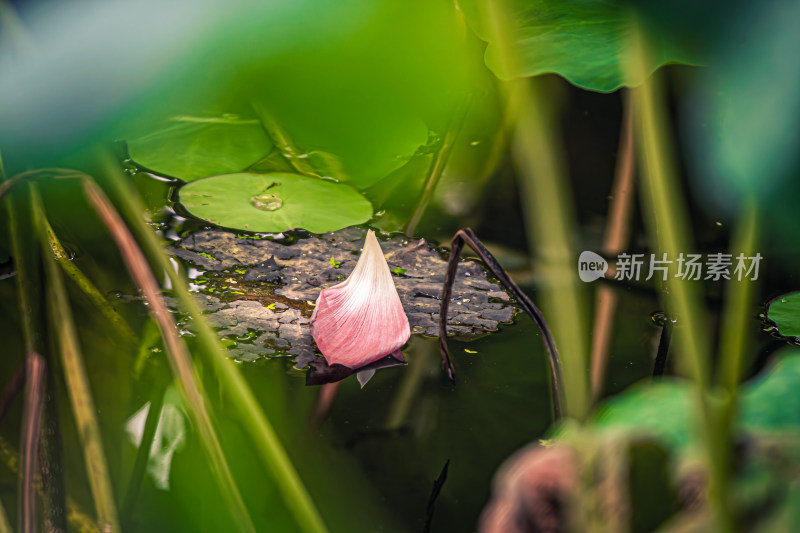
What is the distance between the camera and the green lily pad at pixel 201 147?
2.26 feet

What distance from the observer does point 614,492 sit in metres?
0.31

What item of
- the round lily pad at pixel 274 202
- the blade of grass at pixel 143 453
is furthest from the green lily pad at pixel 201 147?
the blade of grass at pixel 143 453

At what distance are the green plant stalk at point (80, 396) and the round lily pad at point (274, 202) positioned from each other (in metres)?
0.16

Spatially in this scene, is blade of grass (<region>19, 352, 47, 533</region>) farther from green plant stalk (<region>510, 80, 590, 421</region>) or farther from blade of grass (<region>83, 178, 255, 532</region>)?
green plant stalk (<region>510, 80, 590, 421</region>)

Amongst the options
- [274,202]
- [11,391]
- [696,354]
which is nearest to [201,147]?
[274,202]

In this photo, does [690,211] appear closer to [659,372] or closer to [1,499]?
[659,372]

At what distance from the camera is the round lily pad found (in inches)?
25.0

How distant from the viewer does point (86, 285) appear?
58 cm

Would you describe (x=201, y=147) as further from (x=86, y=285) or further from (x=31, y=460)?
(x=31, y=460)

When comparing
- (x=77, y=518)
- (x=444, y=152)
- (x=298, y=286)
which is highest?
(x=444, y=152)

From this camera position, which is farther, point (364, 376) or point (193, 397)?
point (364, 376)

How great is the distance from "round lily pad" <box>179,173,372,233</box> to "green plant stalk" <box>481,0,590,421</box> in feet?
0.70

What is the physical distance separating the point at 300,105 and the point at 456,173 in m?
0.31

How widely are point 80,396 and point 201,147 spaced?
1.15 feet
